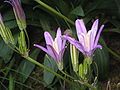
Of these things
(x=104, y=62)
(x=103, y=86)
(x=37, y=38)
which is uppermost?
(x=37, y=38)

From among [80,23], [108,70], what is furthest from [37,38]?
[80,23]

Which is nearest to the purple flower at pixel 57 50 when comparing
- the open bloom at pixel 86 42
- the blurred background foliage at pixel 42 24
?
the open bloom at pixel 86 42

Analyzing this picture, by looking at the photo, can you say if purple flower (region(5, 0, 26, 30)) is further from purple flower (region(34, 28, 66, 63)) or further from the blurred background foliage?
the blurred background foliage

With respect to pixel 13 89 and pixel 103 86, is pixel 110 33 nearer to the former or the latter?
pixel 103 86

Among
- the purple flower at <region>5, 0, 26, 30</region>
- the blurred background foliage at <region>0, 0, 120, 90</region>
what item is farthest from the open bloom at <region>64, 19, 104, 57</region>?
the blurred background foliage at <region>0, 0, 120, 90</region>

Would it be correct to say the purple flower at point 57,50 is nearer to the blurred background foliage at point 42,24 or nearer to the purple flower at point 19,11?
the purple flower at point 19,11

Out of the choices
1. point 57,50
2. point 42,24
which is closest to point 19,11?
point 57,50

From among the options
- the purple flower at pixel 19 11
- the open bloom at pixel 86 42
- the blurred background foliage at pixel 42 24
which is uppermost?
the purple flower at pixel 19 11

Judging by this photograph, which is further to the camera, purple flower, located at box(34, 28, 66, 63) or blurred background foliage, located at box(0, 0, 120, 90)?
blurred background foliage, located at box(0, 0, 120, 90)

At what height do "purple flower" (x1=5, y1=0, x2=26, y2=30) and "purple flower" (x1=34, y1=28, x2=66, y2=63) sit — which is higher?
"purple flower" (x1=5, y1=0, x2=26, y2=30)

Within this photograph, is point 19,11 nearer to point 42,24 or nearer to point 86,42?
point 86,42

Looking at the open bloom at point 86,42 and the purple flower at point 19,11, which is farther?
the purple flower at point 19,11
